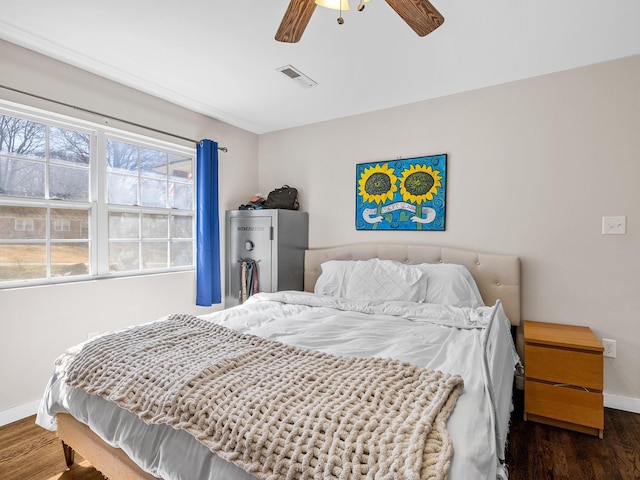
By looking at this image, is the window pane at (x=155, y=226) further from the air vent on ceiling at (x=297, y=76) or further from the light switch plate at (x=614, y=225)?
the light switch plate at (x=614, y=225)

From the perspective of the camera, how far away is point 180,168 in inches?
127

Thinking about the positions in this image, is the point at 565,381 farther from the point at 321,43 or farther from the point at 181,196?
the point at 181,196

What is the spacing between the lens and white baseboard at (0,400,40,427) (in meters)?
2.07

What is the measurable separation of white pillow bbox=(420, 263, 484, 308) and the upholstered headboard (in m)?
0.12

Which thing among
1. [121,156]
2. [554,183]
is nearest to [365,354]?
[554,183]

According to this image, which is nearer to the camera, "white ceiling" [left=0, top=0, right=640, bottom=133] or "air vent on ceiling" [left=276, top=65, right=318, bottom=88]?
"white ceiling" [left=0, top=0, right=640, bottom=133]

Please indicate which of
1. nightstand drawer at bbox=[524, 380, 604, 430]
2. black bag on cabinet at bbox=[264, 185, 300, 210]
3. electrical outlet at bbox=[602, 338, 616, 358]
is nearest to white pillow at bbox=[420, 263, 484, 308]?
nightstand drawer at bbox=[524, 380, 604, 430]

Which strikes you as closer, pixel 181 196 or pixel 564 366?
pixel 564 366

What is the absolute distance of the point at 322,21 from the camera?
6.18ft

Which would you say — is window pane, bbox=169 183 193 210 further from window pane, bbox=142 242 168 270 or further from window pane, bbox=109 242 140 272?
window pane, bbox=109 242 140 272

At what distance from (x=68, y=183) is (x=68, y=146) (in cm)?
27

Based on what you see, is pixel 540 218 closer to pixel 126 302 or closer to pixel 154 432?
pixel 154 432

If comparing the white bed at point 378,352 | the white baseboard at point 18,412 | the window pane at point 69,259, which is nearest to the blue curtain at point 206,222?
the white bed at point 378,352

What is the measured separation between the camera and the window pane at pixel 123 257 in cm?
270
